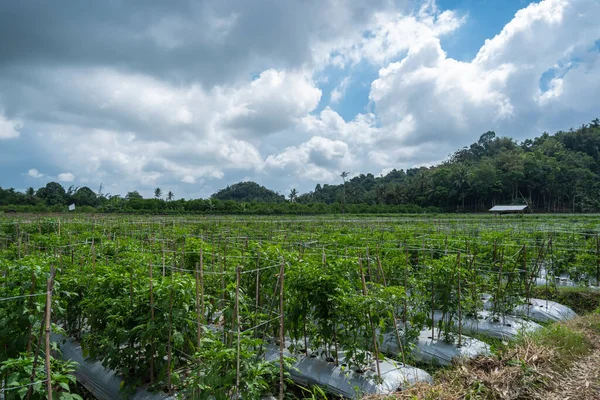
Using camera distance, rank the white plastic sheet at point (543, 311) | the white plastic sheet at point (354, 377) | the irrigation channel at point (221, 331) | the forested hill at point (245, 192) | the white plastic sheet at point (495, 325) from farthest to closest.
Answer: the forested hill at point (245, 192) → the white plastic sheet at point (543, 311) → the white plastic sheet at point (495, 325) → the white plastic sheet at point (354, 377) → the irrigation channel at point (221, 331)

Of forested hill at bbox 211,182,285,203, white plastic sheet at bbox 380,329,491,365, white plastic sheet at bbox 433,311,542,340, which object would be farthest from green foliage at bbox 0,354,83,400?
forested hill at bbox 211,182,285,203

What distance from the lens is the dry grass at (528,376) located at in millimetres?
4160

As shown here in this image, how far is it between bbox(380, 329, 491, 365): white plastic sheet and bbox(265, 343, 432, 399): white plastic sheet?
1.88ft

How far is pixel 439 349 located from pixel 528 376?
1.52 m

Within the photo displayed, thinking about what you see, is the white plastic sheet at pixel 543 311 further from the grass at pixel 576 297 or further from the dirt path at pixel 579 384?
the dirt path at pixel 579 384

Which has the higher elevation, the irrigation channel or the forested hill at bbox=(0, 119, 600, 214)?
the forested hill at bbox=(0, 119, 600, 214)

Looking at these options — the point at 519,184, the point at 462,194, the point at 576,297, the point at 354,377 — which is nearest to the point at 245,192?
the point at 462,194

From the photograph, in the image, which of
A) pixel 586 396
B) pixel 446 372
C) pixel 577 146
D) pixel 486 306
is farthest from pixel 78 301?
pixel 577 146

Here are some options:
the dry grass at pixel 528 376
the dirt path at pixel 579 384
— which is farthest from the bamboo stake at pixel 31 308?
the dirt path at pixel 579 384

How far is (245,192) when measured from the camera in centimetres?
10344

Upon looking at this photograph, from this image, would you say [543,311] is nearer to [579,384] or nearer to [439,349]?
[439,349]

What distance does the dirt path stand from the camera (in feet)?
13.5

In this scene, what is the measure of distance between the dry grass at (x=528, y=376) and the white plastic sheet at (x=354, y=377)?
333 millimetres

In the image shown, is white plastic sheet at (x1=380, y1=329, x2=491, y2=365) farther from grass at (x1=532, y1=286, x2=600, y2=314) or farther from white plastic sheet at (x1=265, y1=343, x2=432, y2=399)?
grass at (x1=532, y1=286, x2=600, y2=314)
